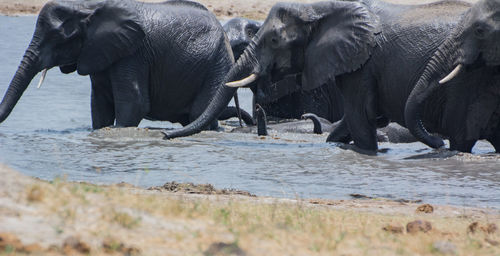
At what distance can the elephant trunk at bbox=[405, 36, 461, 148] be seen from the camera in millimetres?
12203

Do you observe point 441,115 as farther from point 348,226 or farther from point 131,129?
point 348,226

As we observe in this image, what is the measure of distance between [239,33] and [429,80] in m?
7.74

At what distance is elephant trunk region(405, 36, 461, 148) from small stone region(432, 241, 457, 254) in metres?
5.68

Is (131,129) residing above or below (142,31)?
below

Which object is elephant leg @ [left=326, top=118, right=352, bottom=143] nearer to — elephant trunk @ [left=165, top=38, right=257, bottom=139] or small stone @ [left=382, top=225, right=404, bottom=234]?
elephant trunk @ [left=165, top=38, right=257, bottom=139]

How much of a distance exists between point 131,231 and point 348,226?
79.8 inches

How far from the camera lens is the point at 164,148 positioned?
13.6 m

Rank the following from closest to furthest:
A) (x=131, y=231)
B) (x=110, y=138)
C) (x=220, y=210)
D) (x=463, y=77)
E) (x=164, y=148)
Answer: (x=131, y=231) < (x=220, y=210) < (x=463, y=77) < (x=164, y=148) < (x=110, y=138)

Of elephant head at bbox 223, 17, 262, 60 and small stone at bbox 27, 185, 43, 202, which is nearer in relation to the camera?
small stone at bbox 27, 185, 43, 202

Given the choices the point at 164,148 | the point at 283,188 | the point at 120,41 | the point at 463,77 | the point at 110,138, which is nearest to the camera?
the point at 283,188

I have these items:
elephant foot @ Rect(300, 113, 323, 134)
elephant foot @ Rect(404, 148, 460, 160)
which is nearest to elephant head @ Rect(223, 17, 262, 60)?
elephant foot @ Rect(300, 113, 323, 134)

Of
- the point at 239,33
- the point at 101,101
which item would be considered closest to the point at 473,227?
the point at 101,101

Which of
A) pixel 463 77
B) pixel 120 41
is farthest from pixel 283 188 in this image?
pixel 120 41

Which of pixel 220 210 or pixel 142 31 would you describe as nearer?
pixel 220 210
